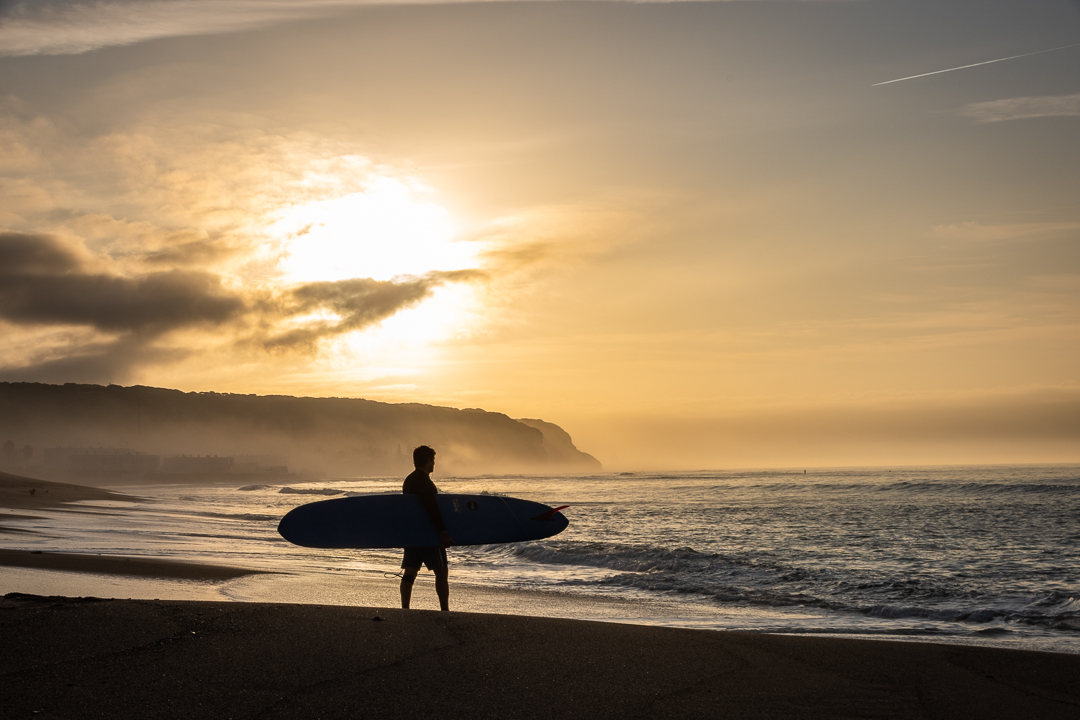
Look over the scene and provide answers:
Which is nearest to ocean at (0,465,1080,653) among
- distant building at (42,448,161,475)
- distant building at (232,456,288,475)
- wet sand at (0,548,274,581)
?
wet sand at (0,548,274,581)

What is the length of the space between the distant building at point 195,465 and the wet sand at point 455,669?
124 metres

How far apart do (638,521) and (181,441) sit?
162m

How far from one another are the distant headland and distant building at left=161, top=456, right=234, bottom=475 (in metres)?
1.09

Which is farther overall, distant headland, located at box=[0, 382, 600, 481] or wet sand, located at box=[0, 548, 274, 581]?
distant headland, located at box=[0, 382, 600, 481]

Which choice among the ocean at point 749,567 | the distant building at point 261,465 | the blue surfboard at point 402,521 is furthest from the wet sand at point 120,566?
the distant building at point 261,465

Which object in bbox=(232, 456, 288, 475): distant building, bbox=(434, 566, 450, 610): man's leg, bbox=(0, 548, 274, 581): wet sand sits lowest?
bbox=(232, 456, 288, 475): distant building

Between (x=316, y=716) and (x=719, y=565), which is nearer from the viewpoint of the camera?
(x=316, y=716)

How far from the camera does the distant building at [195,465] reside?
119m

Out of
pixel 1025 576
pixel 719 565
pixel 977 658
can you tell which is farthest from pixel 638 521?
pixel 977 658

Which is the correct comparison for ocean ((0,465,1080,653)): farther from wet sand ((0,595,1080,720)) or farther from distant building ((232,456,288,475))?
distant building ((232,456,288,475))

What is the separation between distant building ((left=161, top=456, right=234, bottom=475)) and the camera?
118750 millimetres

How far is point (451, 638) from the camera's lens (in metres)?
4.58

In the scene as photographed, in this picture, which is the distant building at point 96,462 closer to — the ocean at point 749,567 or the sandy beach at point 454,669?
the ocean at point 749,567

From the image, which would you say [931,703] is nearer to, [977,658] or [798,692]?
[798,692]
